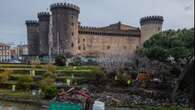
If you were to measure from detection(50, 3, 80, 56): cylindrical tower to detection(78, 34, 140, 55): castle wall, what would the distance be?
394 centimetres

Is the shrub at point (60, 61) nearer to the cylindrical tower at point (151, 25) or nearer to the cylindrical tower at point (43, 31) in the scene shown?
the cylindrical tower at point (43, 31)

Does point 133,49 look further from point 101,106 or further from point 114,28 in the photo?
point 101,106

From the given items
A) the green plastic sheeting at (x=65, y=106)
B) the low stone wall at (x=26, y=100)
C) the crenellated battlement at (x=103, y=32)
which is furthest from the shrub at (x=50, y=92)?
the crenellated battlement at (x=103, y=32)

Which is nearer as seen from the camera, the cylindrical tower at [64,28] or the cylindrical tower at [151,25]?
the cylindrical tower at [64,28]

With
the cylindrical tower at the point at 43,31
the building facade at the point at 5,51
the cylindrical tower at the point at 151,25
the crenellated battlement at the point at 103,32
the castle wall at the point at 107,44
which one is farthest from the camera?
the building facade at the point at 5,51

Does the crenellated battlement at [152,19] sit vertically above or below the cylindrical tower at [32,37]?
above

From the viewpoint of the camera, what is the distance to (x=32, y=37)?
7362 cm

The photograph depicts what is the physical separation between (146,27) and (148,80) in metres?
35.6

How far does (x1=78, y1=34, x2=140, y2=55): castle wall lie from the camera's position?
67.4 metres

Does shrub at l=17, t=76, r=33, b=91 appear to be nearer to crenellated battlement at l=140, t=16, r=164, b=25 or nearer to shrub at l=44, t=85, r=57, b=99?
shrub at l=44, t=85, r=57, b=99

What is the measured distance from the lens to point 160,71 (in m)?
38.4

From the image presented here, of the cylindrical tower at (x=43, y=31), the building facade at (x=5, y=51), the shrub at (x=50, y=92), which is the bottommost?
the shrub at (x=50, y=92)

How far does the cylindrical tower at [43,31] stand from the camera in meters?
67.0

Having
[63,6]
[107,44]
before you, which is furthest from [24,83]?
[107,44]
